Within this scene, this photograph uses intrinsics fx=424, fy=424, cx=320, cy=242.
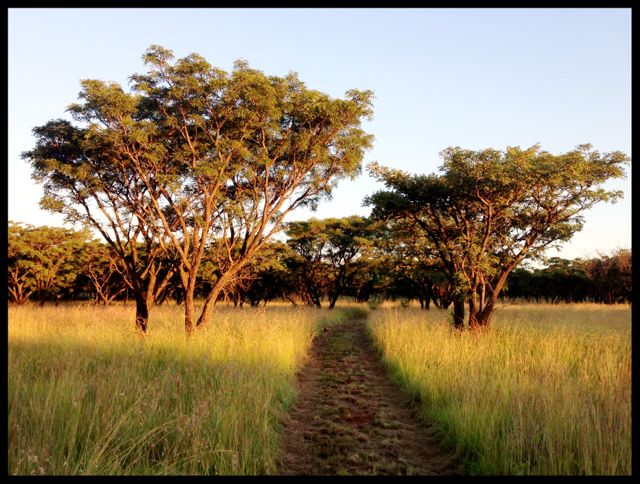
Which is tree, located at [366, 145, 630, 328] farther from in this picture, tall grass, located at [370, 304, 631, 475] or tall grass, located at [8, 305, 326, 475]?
tall grass, located at [8, 305, 326, 475]

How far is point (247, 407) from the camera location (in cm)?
600

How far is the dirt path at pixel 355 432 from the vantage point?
202 inches

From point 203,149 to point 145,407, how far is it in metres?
9.59

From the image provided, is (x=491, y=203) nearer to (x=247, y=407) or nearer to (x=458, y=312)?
(x=458, y=312)

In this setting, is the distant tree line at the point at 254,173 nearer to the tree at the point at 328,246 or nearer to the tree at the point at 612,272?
the tree at the point at 328,246

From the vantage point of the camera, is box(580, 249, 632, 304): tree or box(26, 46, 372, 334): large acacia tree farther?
box(580, 249, 632, 304): tree

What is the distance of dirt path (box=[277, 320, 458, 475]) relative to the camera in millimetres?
5133

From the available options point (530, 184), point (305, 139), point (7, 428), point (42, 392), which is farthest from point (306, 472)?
point (530, 184)

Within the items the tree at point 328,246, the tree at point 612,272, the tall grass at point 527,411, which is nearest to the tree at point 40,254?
the tree at point 328,246

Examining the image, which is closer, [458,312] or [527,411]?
[527,411]

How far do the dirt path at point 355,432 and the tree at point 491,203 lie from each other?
18.5 feet

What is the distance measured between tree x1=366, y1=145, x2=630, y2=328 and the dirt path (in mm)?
5633

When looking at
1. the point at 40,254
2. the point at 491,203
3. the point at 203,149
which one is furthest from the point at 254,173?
the point at 40,254

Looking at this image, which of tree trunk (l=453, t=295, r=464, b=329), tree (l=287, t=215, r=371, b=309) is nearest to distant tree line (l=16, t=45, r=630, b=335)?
tree trunk (l=453, t=295, r=464, b=329)
